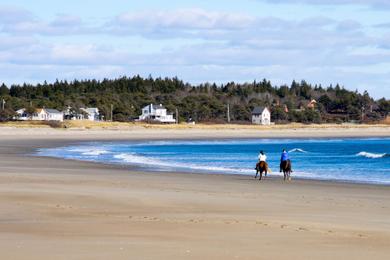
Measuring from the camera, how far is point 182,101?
16200cm

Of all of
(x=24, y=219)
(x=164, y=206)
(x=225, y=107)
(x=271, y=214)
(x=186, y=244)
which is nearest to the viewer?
(x=186, y=244)

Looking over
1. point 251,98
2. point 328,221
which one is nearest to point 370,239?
point 328,221

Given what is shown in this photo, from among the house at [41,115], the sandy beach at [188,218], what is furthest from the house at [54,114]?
the sandy beach at [188,218]

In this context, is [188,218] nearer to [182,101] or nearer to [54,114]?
[54,114]

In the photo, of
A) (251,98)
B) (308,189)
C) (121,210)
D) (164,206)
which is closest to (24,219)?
(121,210)

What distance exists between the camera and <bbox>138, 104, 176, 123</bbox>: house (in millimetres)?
151500

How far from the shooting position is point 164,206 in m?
18.6

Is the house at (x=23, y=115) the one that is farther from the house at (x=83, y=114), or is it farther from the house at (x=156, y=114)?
the house at (x=156, y=114)

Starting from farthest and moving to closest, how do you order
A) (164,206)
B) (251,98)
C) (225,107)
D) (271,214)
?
(251,98) < (225,107) < (164,206) < (271,214)

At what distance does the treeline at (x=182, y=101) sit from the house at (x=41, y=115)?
54.5 inches

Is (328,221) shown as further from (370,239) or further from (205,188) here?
(205,188)

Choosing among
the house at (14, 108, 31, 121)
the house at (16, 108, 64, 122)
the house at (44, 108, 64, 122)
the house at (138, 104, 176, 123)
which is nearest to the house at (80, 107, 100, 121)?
the house at (44, 108, 64, 122)

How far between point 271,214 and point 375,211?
2538 mm

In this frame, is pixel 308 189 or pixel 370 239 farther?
pixel 308 189
